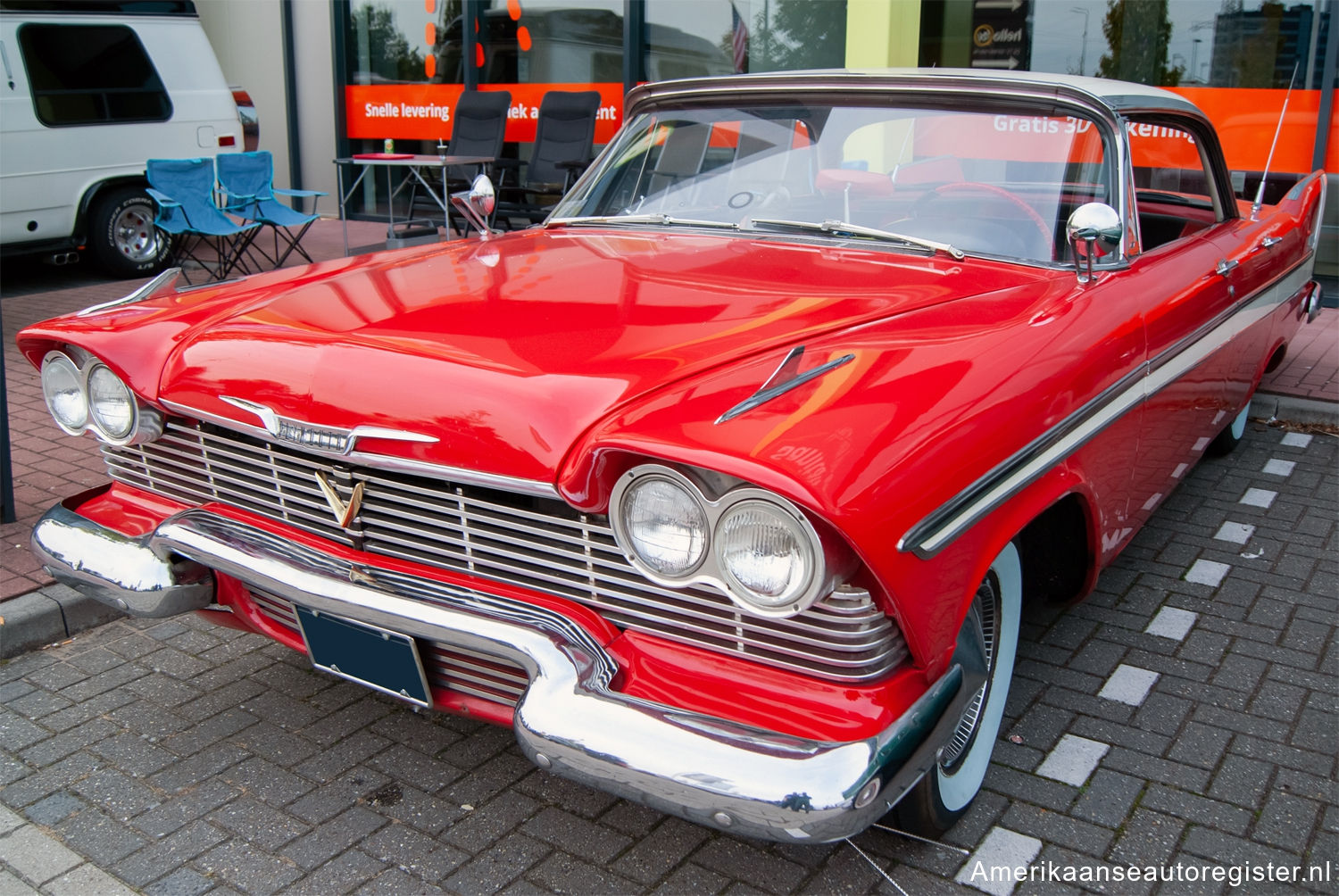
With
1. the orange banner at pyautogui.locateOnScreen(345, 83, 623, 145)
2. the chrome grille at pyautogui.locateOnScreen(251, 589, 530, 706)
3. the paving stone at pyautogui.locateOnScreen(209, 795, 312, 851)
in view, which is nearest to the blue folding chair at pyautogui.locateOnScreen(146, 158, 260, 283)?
the orange banner at pyautogui.locateOnScreen(345, 83, 623, 145)

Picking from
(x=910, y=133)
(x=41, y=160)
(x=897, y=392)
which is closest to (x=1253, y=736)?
(x=897, y=392)

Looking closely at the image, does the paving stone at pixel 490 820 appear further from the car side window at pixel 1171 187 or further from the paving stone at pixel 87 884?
the car side window at pixel 1171 187

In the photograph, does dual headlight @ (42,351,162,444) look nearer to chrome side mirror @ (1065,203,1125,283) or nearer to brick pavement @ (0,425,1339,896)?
brick pavement @ (0,425,1339,896)

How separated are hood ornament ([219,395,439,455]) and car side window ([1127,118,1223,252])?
2363 mm

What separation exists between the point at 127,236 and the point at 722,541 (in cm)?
871

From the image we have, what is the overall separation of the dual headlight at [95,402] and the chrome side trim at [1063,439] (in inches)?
71.9

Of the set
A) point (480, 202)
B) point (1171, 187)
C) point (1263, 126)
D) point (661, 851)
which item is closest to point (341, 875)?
point (661, 851)

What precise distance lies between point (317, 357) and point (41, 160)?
7482 mm

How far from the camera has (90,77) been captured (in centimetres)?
873

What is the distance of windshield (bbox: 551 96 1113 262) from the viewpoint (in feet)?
9.70

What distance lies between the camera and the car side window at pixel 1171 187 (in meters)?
3.63

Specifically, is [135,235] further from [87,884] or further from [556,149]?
[87,884]

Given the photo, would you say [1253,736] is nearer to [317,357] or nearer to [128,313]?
[317,357]

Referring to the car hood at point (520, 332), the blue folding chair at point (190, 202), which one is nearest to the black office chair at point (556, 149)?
the blue folding chair at point (190, 202)
